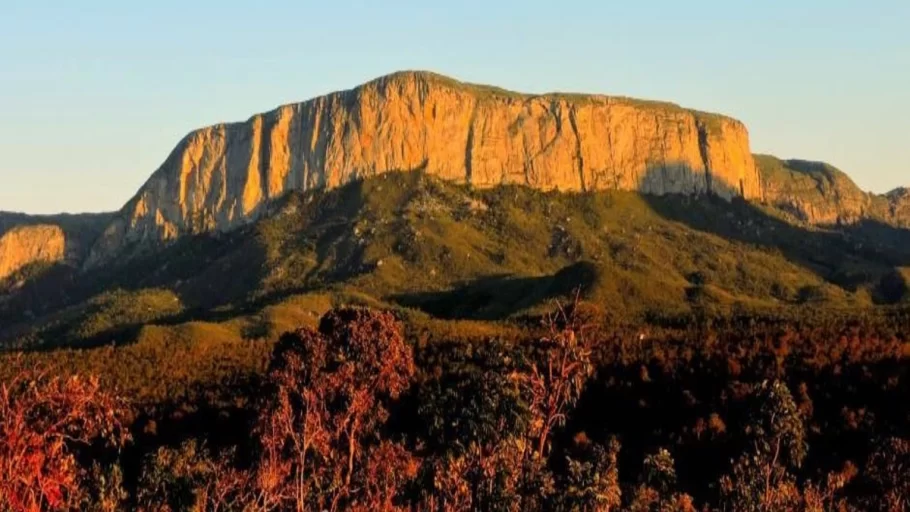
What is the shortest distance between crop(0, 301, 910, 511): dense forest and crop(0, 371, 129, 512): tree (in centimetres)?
7

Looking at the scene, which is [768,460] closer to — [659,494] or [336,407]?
[659,494]

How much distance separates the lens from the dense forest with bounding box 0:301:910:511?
39406 mm

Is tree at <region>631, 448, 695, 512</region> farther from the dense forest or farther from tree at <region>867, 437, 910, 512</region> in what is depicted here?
tree at <region>867, 437, 910, 512</region>

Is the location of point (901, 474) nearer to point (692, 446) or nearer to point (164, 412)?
point (692, 446)

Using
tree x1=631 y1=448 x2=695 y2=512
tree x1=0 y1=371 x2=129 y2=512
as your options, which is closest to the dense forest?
tree x1=0 y1=371 x2=129 y2=512

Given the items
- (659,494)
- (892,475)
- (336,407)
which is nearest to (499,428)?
(336,407)

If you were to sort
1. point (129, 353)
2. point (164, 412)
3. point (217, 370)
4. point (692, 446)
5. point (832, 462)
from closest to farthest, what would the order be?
point (832, 462) → point (692, 446) → point (164, 412) → point (217, 370) → point (129, 353)

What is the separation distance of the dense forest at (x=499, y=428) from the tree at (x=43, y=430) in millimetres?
66

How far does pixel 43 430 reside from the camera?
29.1 metres

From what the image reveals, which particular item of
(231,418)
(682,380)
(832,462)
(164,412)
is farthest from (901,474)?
(164,412)

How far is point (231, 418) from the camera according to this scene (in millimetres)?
101500

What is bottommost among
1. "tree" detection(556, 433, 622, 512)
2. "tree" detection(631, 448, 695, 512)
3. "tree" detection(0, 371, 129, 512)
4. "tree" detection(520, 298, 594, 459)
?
"tree" detection(631, 448, 695, 512)

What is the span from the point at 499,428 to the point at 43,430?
67.0 ft

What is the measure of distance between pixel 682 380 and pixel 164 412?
140 ft
